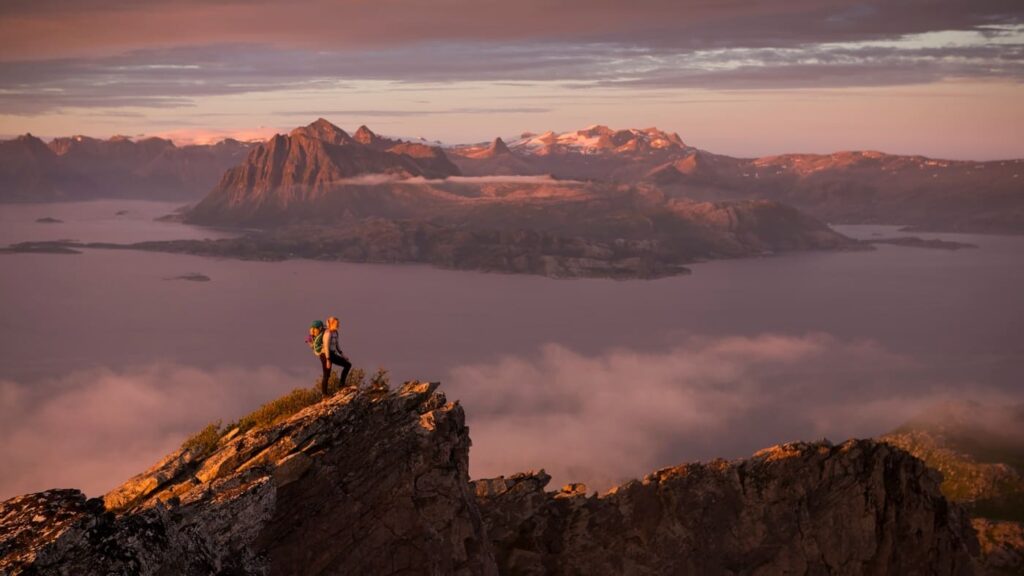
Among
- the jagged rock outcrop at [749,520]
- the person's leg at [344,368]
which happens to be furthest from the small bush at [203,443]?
the jagged rock outcrop at [749,520]

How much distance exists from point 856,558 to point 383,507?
37359 millimetres

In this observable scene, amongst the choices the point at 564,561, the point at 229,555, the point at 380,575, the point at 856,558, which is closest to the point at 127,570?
the point at 229,555

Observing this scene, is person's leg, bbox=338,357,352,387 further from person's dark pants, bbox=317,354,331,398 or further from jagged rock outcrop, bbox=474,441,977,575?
jagged rock outcrop, bbox=474,441,977,575

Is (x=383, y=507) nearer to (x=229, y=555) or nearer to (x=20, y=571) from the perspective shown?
(x=229, y=555)

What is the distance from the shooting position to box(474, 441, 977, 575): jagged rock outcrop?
4953cm

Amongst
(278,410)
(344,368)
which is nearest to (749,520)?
(344,368)

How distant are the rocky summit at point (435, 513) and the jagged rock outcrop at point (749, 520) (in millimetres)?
103

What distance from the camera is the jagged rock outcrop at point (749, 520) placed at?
4953cm

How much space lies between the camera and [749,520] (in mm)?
57000

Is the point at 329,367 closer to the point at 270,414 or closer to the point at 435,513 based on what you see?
the point at 270,414

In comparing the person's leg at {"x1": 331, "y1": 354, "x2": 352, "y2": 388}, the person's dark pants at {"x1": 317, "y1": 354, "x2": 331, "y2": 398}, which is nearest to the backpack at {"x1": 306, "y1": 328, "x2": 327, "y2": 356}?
the person's dark pants at {"x1": 317, "y1": 354, "x2": 331, "y2": 398}

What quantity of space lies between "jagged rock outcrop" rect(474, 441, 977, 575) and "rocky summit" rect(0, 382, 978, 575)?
0.34 feet

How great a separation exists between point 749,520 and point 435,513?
28.0 m

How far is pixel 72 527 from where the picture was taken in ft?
78.5
